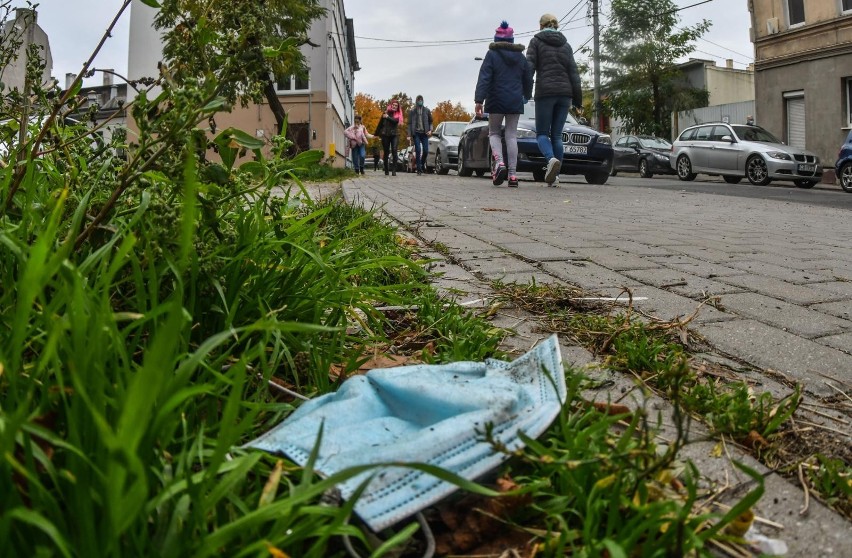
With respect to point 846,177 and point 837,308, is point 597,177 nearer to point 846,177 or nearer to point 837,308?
→ point 846,177

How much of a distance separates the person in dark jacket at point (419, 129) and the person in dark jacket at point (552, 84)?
9439 mm

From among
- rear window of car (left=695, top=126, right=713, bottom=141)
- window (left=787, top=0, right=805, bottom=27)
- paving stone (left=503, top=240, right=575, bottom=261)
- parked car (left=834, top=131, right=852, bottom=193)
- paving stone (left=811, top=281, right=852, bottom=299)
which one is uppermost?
window (left=787, top=0, right=805, bottom=27)

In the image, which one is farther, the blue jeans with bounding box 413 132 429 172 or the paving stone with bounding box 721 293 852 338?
the blue jeans with bounding box 413 132 429 172

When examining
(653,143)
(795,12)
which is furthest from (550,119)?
(653,143)

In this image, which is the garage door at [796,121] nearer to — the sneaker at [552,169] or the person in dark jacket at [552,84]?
the person in dark jacket at [552,84]

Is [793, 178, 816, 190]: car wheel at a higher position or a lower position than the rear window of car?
lower

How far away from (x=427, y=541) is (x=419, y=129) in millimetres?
21603

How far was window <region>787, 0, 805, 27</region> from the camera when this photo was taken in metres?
26.5

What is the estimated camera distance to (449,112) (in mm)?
80500

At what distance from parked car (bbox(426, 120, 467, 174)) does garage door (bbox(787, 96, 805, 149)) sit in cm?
1165

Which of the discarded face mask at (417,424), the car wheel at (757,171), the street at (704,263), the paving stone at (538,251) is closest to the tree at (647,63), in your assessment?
the car wheel at (757,171)

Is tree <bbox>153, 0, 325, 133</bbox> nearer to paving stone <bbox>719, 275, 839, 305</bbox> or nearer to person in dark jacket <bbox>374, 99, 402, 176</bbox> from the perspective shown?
paving stone <bbox>719, 275, 839, 305</bbox>

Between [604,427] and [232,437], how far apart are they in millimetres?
675

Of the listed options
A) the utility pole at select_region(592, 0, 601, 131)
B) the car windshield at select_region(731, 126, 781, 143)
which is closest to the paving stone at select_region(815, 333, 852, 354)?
the car windshield at select_region(731, 126, 781, 143)
